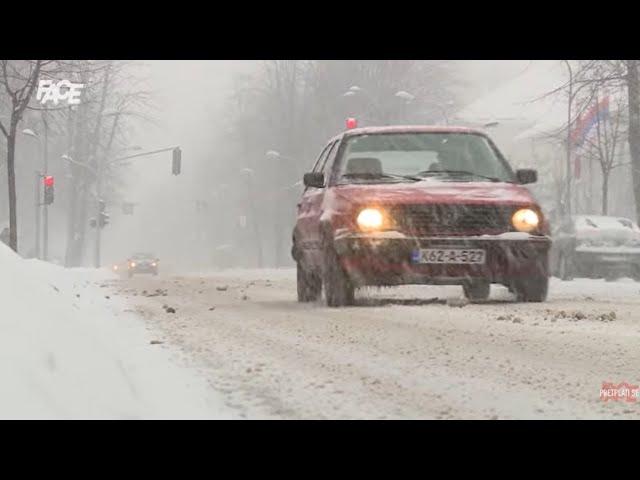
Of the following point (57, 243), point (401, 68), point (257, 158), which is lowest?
point (57, 243)

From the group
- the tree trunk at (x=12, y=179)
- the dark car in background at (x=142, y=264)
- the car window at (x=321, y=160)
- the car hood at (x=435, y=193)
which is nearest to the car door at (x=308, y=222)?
the car window at (x=321, y=160)

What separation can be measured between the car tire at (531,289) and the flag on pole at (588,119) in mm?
18241

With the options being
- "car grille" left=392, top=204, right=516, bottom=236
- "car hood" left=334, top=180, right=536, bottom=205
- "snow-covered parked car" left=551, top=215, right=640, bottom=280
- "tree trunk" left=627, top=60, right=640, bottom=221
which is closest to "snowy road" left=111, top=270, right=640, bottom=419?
"car grille" left=392, top=204, right=516, bottom=236

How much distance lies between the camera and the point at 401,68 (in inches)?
2005

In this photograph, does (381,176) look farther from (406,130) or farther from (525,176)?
(525,176)

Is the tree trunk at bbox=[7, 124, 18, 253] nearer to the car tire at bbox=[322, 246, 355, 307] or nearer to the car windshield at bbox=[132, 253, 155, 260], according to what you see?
the car tire at bbox=[322, 246, 355, 307]

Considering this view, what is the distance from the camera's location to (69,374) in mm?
3770

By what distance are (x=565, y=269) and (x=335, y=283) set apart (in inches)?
584

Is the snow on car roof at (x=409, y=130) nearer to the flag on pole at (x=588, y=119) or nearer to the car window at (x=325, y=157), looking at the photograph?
the car window at (x=325, y=157)

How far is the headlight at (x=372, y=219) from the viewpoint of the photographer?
8.38m

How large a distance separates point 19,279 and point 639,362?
3.39 meters

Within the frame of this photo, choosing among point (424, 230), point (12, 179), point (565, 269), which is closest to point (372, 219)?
point (424, 230)
